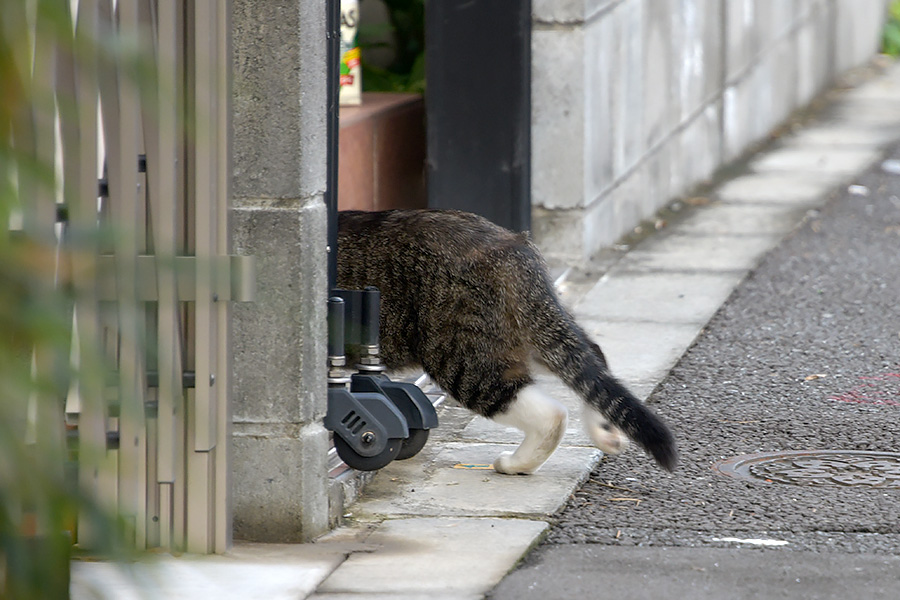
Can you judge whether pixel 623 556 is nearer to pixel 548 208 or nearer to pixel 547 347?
pixel 547 347

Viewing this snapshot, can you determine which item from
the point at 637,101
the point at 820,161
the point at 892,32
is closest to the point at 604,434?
the point at 637,101

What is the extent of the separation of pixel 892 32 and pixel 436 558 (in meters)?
17.6

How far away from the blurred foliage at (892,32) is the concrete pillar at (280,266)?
678 inches

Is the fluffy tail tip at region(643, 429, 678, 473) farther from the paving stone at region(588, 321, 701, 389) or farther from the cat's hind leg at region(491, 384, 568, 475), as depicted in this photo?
the paving stone at region(588, 321, 701, 389)

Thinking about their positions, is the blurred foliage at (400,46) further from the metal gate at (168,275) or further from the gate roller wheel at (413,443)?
the metal gate at (168,275)

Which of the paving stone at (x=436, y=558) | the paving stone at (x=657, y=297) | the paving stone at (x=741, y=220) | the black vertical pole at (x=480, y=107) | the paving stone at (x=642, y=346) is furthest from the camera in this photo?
the paving stone at (x=741, y=220)

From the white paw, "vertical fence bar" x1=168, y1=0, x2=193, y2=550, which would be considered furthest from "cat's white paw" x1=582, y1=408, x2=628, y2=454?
"vertical fence bar" x1=168, y1=0, x2=193, y2=550

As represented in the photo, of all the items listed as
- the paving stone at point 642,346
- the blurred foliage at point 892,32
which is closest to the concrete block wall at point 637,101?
the paving stone at point 642,346

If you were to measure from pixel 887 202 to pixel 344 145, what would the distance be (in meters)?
4.95

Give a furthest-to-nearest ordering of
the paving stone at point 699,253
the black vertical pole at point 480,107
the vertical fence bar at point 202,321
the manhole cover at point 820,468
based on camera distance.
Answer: the paving stone at point 699,253 → the black vertical pole at point 480,107 → the manhole cover at point 820,468 → the vertical fence bar at point 202,321

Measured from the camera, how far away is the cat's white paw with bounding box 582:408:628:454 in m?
4.78

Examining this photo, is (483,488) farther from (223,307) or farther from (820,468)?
(223,307)

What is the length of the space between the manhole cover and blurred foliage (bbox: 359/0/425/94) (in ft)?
14.6

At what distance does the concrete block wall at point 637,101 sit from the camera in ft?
26.6
